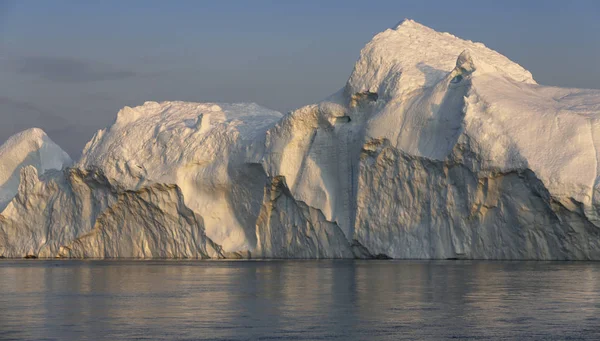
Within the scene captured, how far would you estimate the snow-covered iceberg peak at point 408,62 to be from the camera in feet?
109

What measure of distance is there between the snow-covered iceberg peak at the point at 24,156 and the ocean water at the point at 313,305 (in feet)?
73.2

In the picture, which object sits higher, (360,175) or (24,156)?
(24,156)

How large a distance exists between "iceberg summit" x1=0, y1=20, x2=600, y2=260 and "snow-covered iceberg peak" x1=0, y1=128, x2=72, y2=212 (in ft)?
5.37

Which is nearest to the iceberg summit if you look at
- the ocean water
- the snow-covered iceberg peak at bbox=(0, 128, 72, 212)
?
the snow-covered iceberg peak at bbox=(0, 128, 72, 212)

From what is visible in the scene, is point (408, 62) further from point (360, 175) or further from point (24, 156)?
point (24, 156)

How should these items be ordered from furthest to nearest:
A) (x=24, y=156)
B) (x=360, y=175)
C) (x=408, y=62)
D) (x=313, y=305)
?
(x=24, y=156) < (x=408, y=62) < (x=360, y=175) < (x=313, y=305)

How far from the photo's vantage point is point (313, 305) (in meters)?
15.0

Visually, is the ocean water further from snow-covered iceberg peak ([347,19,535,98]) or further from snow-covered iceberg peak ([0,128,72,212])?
snow-covered iceberg peak ([0,128,72,212])

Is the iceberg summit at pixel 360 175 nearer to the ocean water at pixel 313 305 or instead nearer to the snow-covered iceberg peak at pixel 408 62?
the snow-covered iceberg peak at pixel 408 62

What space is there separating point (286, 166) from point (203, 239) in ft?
16.2

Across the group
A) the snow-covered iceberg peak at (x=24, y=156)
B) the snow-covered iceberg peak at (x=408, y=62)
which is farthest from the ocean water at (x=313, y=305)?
the snow-covered iceberg peak at (x=24, y=156)

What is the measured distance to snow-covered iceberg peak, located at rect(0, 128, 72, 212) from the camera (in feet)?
151

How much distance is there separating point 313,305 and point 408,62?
67.1ft

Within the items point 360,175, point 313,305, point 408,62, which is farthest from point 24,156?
point 313,305
